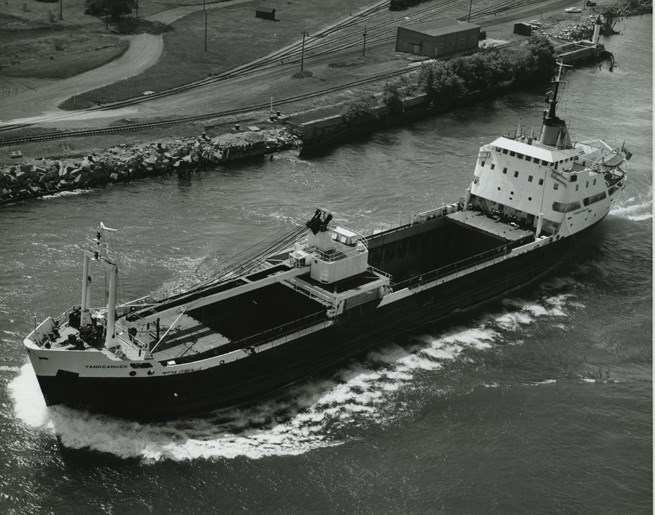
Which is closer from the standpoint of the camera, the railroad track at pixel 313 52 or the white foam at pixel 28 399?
the white foam at pixel 28 399

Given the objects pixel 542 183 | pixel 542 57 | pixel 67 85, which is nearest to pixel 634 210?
pixel 542 183

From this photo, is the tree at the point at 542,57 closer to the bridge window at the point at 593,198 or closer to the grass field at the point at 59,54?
the bridge window at the point at 593,198

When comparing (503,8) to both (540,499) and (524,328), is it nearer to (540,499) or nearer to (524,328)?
(524,328)

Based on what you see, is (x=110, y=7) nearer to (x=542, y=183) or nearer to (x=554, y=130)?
(x=554, y=130)

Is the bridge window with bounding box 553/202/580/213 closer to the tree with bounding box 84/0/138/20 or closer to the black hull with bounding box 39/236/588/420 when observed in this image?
the black hull with bounding box 39/236/588/420

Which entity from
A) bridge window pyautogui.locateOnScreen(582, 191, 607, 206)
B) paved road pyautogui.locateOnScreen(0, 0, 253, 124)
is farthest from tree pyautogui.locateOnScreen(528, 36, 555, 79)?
paved road pyautogui.locateOnScreen(0, 0, 253, 124)

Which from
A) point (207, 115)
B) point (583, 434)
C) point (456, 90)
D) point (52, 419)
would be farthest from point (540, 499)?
point (456, 90)

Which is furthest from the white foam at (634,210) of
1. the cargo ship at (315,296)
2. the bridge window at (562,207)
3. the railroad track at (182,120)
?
the railroad track at (182,120)
